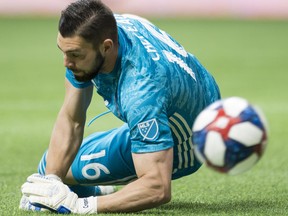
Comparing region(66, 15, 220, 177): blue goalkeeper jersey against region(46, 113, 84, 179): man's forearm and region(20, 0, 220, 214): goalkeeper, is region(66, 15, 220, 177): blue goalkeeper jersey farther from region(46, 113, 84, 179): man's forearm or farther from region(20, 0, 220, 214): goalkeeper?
region(46, 113, 84, 179): man's forearm

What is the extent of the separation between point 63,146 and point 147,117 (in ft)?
3.21

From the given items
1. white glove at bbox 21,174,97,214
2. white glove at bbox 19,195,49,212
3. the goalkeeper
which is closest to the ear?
the goalkeeper

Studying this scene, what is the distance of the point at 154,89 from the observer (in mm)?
6086

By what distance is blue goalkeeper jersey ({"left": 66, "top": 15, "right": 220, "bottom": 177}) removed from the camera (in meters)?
6.04

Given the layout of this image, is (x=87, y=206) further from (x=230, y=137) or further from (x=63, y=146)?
(x=230, y=137)

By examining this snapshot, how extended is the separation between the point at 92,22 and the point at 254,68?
13943 mm

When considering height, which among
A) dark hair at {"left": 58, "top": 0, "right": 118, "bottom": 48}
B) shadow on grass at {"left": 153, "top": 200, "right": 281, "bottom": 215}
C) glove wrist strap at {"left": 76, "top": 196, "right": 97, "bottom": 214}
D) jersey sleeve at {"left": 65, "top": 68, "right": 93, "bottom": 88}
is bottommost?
shadow on grass at {"left": 153, "top": 200, "right": 281, "bottom": 215}

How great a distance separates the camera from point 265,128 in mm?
5867

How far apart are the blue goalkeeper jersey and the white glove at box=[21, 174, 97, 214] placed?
0.50 meters

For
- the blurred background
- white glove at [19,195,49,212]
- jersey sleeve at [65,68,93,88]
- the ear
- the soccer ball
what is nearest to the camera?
the soccer ball

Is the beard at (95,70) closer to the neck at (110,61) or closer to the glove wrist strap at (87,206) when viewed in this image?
the neck at (110,61)

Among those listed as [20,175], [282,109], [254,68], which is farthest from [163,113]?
[254,68]

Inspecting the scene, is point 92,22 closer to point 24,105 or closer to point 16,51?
point 24,105

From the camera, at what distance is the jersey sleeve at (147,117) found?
6020 mm
